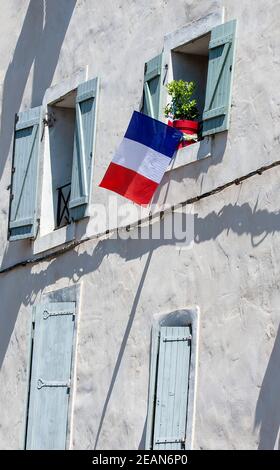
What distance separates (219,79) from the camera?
42.1 ft

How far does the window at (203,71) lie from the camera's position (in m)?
12.7

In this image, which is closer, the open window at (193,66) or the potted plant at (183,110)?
the potted plant at (183,110)

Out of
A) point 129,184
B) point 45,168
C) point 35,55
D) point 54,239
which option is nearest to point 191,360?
point 129,184

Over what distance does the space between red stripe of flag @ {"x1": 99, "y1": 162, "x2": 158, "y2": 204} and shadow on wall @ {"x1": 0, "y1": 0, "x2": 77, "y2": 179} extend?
113 inches

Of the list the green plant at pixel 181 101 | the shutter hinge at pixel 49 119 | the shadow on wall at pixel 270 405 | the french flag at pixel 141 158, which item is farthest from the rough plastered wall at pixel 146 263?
the green plant at pixel 181 101

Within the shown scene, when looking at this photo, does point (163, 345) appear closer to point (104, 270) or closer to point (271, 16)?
point (104, 270)

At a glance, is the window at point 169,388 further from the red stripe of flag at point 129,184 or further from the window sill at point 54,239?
the window sill at point 54,239

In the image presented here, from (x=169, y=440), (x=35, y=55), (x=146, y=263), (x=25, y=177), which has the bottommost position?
(x=169, y=440)

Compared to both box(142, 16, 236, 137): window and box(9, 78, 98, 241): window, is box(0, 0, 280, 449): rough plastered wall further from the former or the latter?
box(9, 78, 98, 241): window

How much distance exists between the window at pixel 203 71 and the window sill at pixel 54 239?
5.29 ft

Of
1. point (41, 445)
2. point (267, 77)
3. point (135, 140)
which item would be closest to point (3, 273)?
point (41, 445)

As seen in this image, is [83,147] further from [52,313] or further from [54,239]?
[52,313]

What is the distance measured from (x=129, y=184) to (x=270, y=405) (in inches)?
98.0

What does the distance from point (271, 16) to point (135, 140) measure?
163 cm
